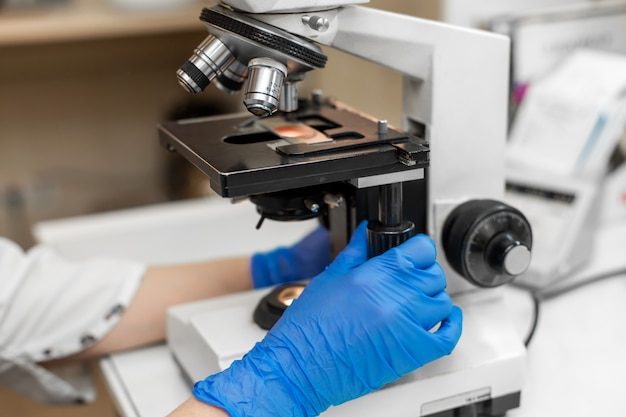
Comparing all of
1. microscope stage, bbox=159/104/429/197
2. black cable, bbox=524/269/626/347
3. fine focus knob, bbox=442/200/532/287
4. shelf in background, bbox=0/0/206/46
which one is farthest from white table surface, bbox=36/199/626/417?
shelf in background, bbox=0/0/206/46

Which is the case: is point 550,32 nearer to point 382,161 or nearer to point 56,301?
point 382,161

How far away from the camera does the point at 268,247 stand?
5.33ft

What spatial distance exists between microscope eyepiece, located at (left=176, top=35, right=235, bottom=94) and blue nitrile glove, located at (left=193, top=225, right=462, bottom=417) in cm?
26

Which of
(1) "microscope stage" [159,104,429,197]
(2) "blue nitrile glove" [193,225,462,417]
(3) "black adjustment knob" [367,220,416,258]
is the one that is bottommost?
Answer: (2) "blue nitrile glove" [193,225,462,417]

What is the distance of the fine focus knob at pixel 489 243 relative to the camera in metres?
0.87

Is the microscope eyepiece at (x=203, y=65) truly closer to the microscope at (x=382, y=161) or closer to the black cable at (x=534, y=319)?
the microscope at (x=382, y=161)

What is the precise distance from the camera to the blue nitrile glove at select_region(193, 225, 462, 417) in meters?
0.79

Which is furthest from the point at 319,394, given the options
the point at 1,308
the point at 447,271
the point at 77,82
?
the point at 77,82

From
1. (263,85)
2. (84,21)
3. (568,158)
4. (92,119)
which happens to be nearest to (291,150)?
(263,85)

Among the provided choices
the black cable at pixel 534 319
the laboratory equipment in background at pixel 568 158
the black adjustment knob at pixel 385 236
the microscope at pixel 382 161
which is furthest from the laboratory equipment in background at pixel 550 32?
the black adjustment knob at pixel 385 236

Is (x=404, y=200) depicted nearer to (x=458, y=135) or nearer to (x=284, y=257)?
(x=458, y=135)

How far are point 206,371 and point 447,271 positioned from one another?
12.7 inches

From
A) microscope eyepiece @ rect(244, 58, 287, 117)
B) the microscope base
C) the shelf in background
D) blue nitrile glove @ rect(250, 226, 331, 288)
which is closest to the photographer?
microscope eyepiece @ rect(244, 58, 287, 117)

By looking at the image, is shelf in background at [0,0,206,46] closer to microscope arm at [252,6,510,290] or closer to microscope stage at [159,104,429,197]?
microscope stage at [159,104,429,197]
